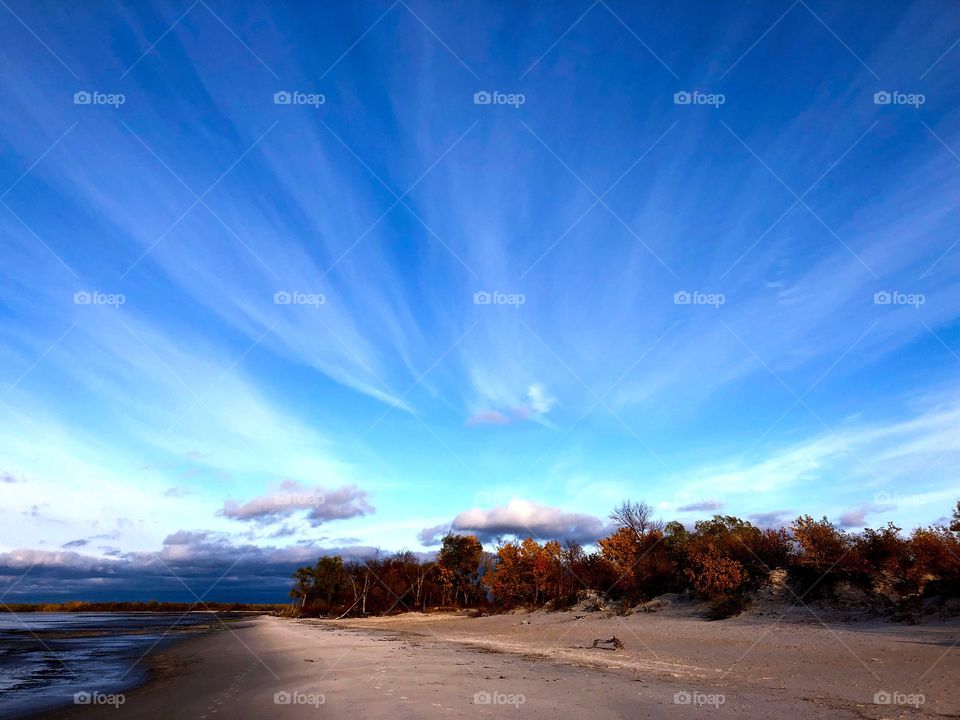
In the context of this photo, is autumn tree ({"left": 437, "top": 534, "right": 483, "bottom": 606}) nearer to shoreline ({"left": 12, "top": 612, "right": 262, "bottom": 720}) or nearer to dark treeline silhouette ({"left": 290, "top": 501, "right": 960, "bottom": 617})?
dark treeline silhouette ({"left": 290, "top": 501, "right": 960, "bottom": 617})

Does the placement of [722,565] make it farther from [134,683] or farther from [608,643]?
[134,683]

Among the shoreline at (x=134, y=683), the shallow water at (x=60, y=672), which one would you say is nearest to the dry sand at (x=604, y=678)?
the shoreline at (x=134, y=683)

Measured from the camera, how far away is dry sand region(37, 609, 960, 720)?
38.0 ft

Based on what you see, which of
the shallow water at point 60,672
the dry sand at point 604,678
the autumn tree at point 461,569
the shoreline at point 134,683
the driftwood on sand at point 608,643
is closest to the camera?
the dry sand at point 604,678

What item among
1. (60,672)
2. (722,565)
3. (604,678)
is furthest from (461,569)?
(604,678)

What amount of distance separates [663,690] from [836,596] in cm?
1897

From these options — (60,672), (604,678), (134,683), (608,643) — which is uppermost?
(604,678)

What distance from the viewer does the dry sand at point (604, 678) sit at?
11.6 m

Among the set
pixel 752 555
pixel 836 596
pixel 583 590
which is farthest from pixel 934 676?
pixel 583 590

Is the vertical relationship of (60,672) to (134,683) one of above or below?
below

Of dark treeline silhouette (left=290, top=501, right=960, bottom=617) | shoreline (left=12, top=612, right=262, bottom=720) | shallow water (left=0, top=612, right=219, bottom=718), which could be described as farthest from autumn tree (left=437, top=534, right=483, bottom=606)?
shoreline (left=12, top=612, right=262, bottom=720)

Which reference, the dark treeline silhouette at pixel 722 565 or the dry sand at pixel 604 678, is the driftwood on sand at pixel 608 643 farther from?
the dark treeline silhouette at pixel 722 565

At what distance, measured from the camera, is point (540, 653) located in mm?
22391

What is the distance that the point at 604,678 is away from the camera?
15.3 m
